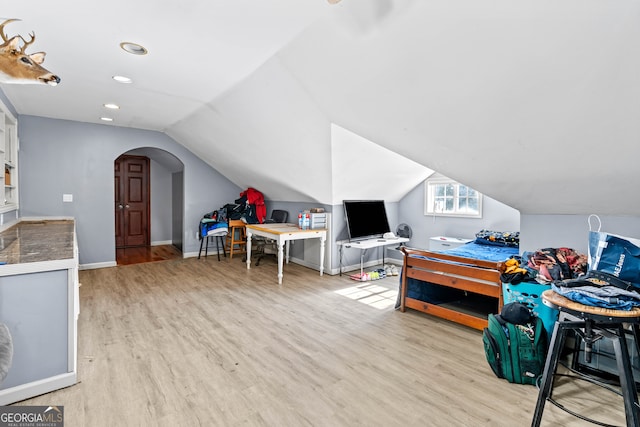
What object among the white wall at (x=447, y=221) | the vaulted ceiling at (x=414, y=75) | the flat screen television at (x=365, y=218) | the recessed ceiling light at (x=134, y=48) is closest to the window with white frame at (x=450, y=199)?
the white wall at (x=447, y=221)

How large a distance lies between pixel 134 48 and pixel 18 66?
30.6 inches

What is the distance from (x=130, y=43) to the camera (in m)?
2.45

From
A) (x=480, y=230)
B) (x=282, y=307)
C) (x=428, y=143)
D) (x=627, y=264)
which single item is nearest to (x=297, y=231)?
(x=282, y=307)

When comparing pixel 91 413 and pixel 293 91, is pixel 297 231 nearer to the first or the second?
pixel 293 91

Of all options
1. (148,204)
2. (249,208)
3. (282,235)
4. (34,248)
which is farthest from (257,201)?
(34,248)

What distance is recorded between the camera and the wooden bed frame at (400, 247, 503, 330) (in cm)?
271

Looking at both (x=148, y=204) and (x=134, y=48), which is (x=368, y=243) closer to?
(x=134, y=48)

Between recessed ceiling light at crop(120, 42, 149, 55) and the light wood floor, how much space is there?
2.38m

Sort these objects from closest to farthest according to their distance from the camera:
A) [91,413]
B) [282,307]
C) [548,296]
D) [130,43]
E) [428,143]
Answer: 1. [548,296]
2. [91,413]
3. [130,43]
4. [428,143]
5. [282,307]

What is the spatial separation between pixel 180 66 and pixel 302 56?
1156mm

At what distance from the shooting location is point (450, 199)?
16.6 ft

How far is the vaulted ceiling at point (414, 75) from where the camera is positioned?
5.21 ft

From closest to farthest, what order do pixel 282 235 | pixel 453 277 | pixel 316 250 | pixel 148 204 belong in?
pixel 453 277 < pixel 282 235 < pixel 316 250 < pixel 148 204

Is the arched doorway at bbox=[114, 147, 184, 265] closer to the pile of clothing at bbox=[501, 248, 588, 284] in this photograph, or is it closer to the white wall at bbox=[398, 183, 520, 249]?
the white wall at bbox=[398, 183, 520, 249]
